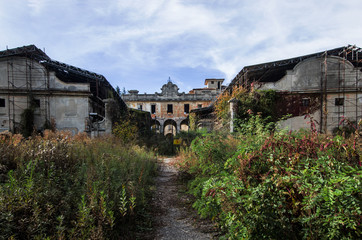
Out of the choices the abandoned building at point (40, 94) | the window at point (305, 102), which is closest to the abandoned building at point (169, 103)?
the abandoned building at point (40, 94)

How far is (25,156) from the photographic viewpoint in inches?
169

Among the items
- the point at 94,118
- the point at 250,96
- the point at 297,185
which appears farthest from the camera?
the point at 94,118

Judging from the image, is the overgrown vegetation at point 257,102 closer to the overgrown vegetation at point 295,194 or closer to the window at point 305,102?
the window at point 305,102

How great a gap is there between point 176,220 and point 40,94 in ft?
65.0

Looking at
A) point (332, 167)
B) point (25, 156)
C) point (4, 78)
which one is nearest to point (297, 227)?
point (332, 167)

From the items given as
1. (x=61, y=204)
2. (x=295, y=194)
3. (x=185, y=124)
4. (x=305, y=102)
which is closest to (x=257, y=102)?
(x=305, y=102)

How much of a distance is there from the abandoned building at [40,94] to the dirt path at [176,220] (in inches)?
595

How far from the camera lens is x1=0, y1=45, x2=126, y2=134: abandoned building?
18.0m

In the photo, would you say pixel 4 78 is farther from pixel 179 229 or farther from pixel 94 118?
pixel 179 229

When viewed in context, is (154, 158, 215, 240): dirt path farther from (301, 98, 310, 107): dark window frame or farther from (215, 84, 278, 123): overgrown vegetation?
(301, 98, 310, 107): dark window frame

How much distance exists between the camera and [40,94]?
60.2 feet

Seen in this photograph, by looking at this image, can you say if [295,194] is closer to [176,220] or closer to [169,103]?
[176,220]

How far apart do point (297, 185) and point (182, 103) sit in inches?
1386

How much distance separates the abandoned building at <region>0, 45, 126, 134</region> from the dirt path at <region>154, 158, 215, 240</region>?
15.1 meters
